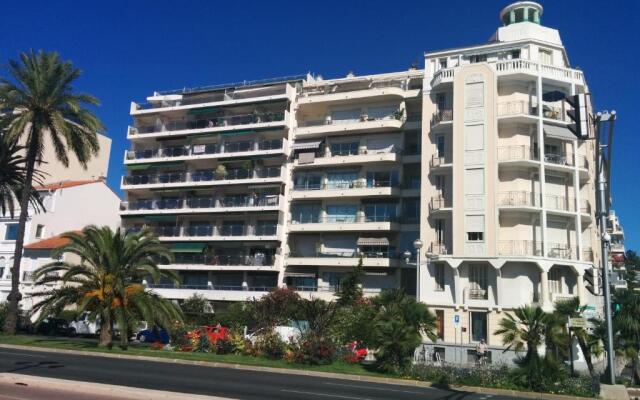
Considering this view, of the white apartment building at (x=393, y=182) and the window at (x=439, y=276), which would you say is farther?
the window at (x=439, y=276)

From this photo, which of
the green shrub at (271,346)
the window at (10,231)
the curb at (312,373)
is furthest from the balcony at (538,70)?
the window at (10,231)

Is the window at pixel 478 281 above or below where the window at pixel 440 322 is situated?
above

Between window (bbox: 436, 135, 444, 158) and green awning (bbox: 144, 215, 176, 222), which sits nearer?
window (bbox: 436, 135, 444, 158)

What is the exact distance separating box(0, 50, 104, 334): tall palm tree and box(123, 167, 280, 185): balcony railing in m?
15.7

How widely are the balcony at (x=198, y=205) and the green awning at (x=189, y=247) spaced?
315 cm

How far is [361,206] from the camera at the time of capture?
49.1 m

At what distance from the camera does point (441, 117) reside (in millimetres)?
43281

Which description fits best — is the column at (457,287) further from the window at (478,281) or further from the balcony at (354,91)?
the balcony at (354,91)

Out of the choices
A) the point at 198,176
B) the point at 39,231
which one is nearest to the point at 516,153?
the point at 198,176

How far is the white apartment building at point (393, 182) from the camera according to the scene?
39.3 meters

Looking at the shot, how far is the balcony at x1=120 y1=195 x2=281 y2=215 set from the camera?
51938mm

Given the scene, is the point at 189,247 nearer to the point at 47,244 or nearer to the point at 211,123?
the point at 211,123

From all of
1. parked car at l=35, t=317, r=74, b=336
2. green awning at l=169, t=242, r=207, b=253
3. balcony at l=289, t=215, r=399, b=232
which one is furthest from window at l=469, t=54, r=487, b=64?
parked car at l=35, t=317, r=74, b=336

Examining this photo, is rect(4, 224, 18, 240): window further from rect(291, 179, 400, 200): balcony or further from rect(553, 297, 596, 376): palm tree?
rect(553, 297, 596, 376): palm tree
